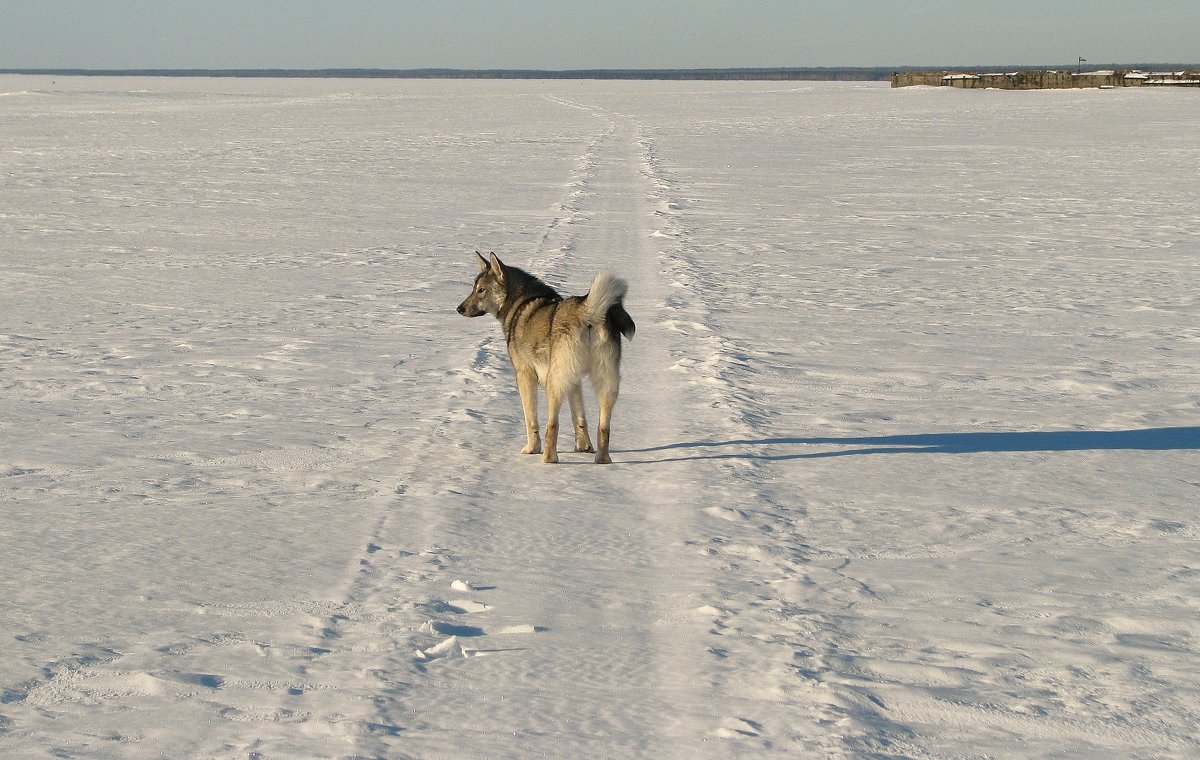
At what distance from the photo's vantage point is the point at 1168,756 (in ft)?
11.7

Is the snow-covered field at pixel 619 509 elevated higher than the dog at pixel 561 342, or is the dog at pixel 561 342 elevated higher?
the dog at pixel 561 342

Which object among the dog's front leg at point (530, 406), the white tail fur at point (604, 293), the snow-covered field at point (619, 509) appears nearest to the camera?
the snow-covered field at point (619, 509)

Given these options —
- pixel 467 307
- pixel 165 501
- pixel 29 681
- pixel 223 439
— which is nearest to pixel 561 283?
pixel 467 307

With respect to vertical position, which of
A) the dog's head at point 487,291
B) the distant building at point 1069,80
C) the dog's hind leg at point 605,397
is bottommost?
the dog's hind leg at point 605,397

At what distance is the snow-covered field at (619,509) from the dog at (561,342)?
0.77 feet

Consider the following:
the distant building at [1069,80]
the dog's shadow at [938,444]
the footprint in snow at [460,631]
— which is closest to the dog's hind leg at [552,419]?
the dog's shadow at [938,444]

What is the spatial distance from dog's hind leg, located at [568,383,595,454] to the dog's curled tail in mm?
521

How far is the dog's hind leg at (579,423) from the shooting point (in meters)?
6.68

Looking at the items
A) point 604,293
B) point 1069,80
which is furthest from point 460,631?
point 1069,80

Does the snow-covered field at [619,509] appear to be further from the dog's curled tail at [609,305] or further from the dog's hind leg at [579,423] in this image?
the dog's curled tail at [609,305]

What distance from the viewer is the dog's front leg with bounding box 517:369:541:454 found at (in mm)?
6680

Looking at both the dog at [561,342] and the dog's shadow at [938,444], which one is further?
the dog's shadow at [938,444]

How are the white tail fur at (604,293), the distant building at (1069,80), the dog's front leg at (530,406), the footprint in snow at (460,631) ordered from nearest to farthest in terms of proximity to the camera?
the footprint in snow at (460,631) → the white tail fur at (604,293) → the dog's front leg at (530,406) → the distant building at (1069,80)

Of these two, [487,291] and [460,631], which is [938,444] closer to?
[487,291]
